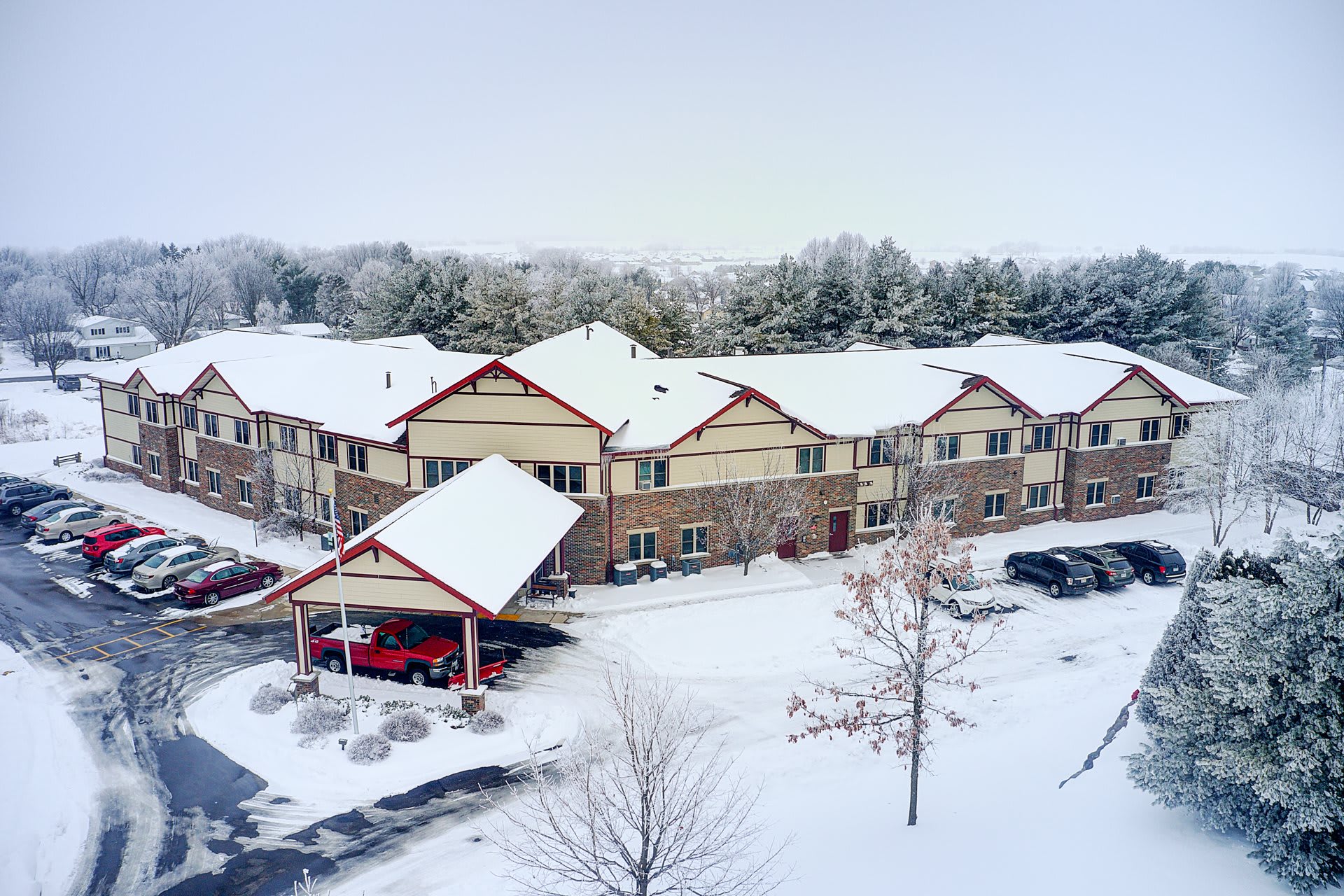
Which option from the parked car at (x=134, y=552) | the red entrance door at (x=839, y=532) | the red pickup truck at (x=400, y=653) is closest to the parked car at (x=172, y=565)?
the parked car at (x=134, y=552)

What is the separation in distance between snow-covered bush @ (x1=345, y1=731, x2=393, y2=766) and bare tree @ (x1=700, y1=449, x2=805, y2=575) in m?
16.2

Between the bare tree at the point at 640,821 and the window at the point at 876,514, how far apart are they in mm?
17678

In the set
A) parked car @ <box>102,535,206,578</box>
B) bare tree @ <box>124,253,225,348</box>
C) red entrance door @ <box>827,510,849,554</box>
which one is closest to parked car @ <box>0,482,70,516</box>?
parked car @ <box>102,535,206,578</box>

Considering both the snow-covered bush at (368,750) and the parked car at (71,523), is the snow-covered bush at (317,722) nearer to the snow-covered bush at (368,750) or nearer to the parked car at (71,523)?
the snow-covered bush at (368,750)

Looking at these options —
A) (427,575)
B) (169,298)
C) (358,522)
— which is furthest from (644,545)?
(169,298)

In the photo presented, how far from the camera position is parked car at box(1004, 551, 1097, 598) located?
103 ft

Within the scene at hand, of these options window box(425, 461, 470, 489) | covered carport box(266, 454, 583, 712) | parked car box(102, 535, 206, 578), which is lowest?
parked car box(102, 535, 206, 578)

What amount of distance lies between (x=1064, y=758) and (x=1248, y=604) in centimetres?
653

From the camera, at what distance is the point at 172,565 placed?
1246 inches

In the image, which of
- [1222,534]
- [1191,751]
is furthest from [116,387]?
[1222,534]

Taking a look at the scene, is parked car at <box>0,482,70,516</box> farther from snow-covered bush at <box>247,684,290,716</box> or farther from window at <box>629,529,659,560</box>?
window at <box>629,529,659,560</box>

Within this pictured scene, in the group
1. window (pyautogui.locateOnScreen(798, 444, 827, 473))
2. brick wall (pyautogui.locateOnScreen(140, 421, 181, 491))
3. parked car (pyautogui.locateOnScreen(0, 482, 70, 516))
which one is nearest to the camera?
window (pyautogui.locateOnScreen(798, 444, 827, 473))

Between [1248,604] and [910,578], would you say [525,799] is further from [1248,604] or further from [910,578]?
[1248,604]

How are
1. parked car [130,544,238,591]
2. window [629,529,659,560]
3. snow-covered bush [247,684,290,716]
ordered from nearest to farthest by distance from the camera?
snow-covered bush [247,684,290,716] → parked car [130,544,238,591] → window [629,529,659,560]
